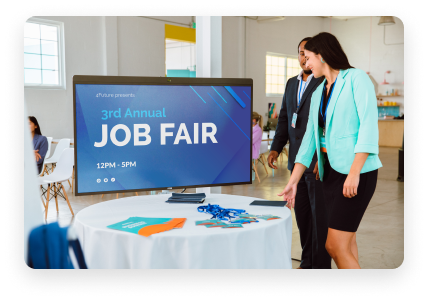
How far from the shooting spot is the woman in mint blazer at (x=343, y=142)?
77.4 inches

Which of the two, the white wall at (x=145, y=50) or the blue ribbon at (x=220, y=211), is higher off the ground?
the white wall at (x=145, y=50)

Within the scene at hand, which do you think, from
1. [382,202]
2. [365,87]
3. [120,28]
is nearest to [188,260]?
[365,87]

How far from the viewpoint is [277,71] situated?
14.5m

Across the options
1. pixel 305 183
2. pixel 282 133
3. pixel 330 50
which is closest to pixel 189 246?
pixel 330 50

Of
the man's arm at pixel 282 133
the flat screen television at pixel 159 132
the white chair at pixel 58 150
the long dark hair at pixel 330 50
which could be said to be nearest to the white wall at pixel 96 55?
the white chair at pixel 58 150

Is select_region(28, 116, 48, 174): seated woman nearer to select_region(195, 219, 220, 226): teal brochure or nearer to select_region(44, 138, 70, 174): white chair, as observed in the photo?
select_region(44, 138, 70, 174): white chair

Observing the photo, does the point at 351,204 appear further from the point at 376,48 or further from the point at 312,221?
the point at 376,48

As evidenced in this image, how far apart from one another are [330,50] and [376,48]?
14.1 m

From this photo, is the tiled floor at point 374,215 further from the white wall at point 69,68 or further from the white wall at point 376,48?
the white wall at point 376,48

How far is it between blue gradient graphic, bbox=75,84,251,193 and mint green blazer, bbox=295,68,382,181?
1.45 feet

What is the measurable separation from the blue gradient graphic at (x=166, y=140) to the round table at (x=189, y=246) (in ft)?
0.78

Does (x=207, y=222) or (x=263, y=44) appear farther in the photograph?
(x=263, y=44)

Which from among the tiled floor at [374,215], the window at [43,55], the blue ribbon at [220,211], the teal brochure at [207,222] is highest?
the window at [43,55]

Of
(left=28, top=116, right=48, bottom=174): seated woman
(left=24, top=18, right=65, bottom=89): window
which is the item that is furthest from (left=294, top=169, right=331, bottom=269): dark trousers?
(left=24, top=18, right=65, bottom=89): window
